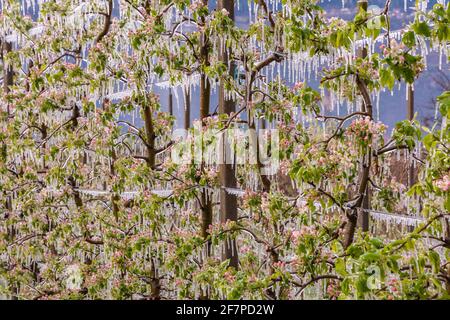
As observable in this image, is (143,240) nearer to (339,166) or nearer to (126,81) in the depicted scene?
(126,81)

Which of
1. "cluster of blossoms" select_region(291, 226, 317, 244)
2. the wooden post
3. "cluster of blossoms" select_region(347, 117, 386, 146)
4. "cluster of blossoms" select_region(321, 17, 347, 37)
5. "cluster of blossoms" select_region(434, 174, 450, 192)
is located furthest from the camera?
the wooden post

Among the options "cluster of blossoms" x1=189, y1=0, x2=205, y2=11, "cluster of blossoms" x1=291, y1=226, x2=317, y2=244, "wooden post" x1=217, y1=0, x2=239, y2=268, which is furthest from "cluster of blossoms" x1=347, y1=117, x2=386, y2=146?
"cluster of blossoms" x1=189, y1=0, x2=205, y2=11

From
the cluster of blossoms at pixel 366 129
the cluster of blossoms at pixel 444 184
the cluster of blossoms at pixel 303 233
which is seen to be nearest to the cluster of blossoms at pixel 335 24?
the cluster of blossoms at pixel 366 129

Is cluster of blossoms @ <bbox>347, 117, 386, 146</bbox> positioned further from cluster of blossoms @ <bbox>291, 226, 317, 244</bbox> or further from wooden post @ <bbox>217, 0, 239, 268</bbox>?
wooden post @ <bbox>217, 0, 239, 268</bbox>

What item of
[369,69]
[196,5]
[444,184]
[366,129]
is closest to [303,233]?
[366,129]

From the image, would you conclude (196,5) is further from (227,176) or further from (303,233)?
(303,233)

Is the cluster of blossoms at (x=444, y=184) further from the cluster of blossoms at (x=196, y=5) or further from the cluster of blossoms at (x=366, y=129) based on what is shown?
the cluster of blossoms at (x=196, y=5)

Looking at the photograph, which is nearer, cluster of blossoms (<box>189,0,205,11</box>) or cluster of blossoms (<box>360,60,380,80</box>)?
cluster of blossoms (<box>360,60,380,80</box>)

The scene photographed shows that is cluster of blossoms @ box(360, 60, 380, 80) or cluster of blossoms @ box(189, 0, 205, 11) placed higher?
cluster of blossoms @ box(189, 0, 205, 11)

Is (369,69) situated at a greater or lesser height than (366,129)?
greater

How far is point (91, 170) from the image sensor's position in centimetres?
569
